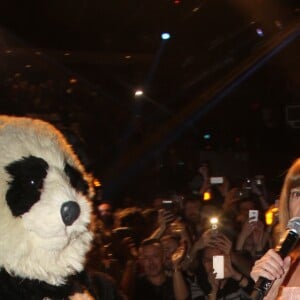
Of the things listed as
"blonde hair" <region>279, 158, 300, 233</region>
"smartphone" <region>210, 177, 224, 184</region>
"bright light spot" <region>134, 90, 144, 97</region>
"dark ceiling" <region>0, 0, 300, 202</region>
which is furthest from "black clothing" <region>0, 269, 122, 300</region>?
"bright light spot" <region>134, 90, 144, 97</region>

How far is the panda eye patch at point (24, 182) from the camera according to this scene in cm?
173

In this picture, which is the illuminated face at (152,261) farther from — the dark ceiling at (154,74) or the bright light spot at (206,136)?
the bright light spot at (206,136)

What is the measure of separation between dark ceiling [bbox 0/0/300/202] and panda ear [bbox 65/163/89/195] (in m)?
6.19

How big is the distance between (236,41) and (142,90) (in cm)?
241

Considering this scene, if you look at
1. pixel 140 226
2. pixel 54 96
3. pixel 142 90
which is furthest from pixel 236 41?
pixel 140 226

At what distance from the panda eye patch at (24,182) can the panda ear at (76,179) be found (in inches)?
4.2

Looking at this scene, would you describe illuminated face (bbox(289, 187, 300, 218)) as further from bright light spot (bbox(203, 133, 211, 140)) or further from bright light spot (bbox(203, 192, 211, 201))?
bright light spot (bbox(203, 133, 211, 140))

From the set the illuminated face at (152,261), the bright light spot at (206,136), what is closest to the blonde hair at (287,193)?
the illuminated face at (152,261)

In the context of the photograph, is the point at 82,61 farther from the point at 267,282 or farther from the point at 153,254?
the point at 267,282

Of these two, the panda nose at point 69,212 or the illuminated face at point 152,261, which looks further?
the illuminated face at point 152,261

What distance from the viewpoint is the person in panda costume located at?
1.71m

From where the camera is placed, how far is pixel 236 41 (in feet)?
44.4

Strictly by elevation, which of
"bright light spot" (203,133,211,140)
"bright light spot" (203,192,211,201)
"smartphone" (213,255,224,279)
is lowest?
"smartphone" (213,255,224,279)

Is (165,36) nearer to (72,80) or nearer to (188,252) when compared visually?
(72,80)
